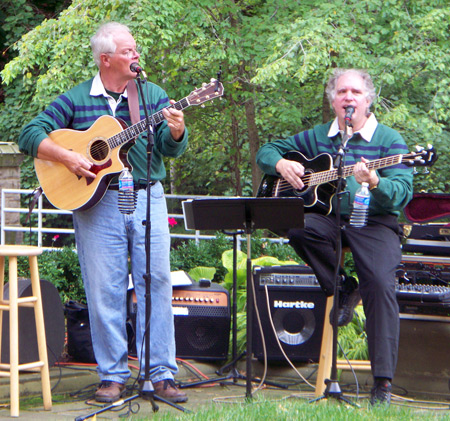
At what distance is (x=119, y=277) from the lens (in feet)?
14.8

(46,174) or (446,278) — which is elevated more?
(46,174)

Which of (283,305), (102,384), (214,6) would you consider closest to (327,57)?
(214,6)

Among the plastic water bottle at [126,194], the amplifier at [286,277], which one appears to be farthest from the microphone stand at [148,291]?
the amplifier at [286,277]

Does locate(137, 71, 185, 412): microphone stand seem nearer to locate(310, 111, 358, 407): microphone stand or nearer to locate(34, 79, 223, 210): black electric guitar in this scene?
locate(34, 79, 223, 210): black electric guitar

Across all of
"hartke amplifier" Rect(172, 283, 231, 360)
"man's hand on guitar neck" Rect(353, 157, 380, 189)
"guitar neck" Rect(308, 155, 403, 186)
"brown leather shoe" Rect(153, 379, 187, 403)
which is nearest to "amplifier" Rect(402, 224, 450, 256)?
"guitar neck" Rect(308, 155, 403, 186)

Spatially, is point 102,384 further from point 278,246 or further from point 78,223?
point 278,246

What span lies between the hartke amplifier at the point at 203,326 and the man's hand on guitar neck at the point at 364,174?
160 cm

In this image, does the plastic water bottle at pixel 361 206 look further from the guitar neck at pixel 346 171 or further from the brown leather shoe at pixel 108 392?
the brown leather shoe at pixel 108 392

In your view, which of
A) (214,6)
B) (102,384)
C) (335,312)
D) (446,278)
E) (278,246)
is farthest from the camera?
(214,6)

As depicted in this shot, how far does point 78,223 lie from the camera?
14.9 ft

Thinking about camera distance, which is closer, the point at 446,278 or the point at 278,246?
the point at 446,278

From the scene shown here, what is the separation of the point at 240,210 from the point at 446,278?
1.58 m

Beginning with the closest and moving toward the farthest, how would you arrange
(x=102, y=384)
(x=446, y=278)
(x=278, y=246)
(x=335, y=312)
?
1. (x=335, y=312)
2. (x=102, y=384)
3. (x=446, y=278)
4. (x=278, y=246)

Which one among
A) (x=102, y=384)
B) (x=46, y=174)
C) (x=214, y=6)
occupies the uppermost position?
(x=214, y=6)
